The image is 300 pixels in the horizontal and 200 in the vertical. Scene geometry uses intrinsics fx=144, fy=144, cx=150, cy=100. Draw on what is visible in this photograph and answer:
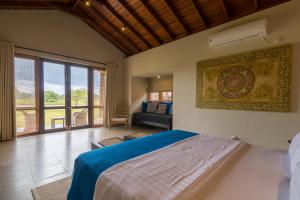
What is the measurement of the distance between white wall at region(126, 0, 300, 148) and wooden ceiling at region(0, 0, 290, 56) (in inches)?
8.4

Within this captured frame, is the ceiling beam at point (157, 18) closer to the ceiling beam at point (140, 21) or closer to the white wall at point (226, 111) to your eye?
the white wall at point (226, 111)

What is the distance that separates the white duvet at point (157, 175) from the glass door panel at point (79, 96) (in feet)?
14.5

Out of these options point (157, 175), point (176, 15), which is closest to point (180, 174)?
point (157, 175)

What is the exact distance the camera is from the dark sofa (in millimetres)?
4529

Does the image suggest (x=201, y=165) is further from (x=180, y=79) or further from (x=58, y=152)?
(x=180, y=79)

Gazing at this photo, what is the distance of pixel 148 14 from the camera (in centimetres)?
390

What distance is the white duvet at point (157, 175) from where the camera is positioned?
0.81 meters

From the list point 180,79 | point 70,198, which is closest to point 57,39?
point 180,79

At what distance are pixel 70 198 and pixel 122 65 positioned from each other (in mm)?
5359

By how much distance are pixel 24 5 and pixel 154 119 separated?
15.2ft

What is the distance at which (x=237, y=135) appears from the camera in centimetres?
318

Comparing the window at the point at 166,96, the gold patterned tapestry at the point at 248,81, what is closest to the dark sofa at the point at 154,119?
the window at the point at 166,96

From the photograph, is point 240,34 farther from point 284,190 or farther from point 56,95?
point 56,95

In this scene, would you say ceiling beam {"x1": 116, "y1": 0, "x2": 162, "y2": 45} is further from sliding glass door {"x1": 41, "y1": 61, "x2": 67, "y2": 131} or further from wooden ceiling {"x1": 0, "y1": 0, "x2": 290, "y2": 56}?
sliding glass door {"x1": 41, "y1": 61, "x2": 67, "y2": 131}
